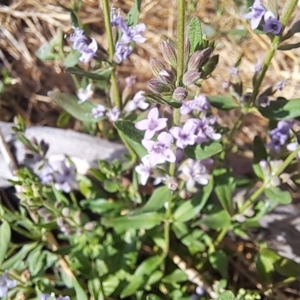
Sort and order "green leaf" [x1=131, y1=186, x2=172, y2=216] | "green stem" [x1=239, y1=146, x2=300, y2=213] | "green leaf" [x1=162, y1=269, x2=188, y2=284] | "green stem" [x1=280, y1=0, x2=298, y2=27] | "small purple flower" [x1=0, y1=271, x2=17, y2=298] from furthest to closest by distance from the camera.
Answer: "green leaf" [x1=162, y1=269, x2=188, y2=284], "green leaf" [x1=131, y1=186, x2=172, y2=216], "small purple flower" [x1=0, y1=271, x2=17, y2=298], "green stem" [x1=239, y1=146, x2=300, y2=213], "green stem" [x1=280, y1=0, x2=298, y2=27]

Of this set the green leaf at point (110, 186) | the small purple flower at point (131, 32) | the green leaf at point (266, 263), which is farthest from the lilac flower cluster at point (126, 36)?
the green leaf at point (266, 263)

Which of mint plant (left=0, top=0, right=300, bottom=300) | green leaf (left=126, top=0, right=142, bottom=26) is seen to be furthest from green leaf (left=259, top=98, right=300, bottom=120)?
green leaf (left=126, top=0, right=142, bottom=26)

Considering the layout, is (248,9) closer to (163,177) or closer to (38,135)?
(163,177)

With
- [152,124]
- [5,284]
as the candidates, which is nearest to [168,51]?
[152,124]

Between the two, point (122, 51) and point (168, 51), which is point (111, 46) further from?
point (168, 51)

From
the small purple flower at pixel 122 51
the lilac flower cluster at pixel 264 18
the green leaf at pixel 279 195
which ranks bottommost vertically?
the green leaf at pixel 279 195

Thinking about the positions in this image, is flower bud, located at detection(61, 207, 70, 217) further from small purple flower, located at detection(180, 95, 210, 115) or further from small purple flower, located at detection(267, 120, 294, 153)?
small purple flower, located at detection(267, 120, 294, 153)

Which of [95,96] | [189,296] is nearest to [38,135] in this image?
A: [95,96]

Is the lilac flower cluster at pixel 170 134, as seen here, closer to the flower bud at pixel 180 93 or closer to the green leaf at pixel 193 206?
the flower bud at pixel 180 93
